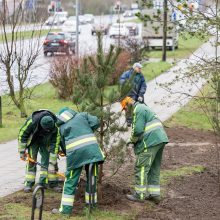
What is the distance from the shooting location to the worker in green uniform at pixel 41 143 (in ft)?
33.2

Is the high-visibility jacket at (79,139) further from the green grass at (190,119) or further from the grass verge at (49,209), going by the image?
the green grass at (190,119)

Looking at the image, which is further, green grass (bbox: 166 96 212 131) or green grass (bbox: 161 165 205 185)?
green grass (bbox: 166 96 212 131)

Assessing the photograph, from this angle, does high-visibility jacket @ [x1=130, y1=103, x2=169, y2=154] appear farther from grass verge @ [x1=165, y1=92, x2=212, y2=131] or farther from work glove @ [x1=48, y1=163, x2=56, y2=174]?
grass verge @ [x1=165, y1=92, x2=212, y2=131]

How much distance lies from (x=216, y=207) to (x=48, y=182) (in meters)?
2.73

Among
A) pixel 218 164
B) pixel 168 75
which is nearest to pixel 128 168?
pixel 218 164

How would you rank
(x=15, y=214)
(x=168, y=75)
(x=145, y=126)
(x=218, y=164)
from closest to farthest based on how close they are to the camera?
(x=15, y=214), (x=145, y=126), (x=218, y=164), (x=168, y=75)

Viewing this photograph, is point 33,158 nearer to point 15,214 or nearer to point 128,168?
point 15,214

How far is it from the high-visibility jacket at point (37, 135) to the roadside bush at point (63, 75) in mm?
12215

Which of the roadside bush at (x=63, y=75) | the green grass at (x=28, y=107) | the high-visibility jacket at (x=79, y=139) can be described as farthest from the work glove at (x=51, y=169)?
the roadside bush at (x=63, y=75)

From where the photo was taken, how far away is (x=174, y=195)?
11289 mm

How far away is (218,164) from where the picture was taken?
14086 millimetres

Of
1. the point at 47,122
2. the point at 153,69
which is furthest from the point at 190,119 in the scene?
→ the point at 153,69

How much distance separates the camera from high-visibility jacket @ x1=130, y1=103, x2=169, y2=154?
Result: 34.0ft

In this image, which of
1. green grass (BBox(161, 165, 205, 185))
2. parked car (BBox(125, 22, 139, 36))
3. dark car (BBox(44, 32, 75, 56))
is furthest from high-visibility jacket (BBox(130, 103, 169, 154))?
dark car (BBox(44, 32, 75, 56))
